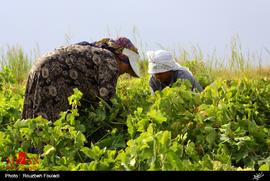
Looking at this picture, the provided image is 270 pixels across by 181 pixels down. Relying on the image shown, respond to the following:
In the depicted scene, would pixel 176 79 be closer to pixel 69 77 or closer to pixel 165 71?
pixel 165 71

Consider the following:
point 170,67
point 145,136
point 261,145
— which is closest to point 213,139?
point 261,145

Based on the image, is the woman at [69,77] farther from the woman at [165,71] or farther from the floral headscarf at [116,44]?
the woman at [165,71]

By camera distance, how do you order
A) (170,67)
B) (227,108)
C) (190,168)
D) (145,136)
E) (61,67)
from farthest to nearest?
(170,67), (61,67), (227,108), (145,136), (190,168)

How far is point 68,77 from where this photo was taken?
4.20 meters

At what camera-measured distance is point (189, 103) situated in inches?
149

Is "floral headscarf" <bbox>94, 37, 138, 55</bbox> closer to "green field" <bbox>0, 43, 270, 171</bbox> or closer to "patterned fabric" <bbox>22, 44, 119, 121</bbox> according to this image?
"patterned fabric" <bbox>22, 44, 119, 121</bbox>

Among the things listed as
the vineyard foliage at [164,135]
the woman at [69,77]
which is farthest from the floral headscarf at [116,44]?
the vineyard foliage at [164,135]

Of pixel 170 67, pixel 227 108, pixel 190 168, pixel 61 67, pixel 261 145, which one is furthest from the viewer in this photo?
pixel 170 67

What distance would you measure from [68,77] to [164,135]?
172 centimetres

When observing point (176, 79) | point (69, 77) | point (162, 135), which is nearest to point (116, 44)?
point (69, 77)

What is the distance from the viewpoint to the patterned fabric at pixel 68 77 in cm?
415

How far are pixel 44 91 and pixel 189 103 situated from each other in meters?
1.05

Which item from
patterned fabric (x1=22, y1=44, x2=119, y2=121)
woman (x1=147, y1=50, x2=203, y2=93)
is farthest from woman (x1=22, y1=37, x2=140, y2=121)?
woman (x1=147, y1=50, x2=203, y2=93)
